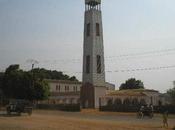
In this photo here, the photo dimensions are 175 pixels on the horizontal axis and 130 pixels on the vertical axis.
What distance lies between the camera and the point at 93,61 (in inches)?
3007

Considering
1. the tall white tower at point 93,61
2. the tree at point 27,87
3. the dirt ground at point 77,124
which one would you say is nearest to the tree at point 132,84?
the tall white tower at point 93,61

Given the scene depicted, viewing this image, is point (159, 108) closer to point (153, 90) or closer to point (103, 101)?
point (103, 101)

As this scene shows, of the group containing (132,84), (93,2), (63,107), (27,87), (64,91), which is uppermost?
(93,2)

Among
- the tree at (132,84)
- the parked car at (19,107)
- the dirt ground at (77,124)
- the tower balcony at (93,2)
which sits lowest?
the dirt ground at (77,124)

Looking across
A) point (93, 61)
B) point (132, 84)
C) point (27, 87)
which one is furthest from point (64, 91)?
point (27, 87)

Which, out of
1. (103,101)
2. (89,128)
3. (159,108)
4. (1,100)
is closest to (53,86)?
(1,100)

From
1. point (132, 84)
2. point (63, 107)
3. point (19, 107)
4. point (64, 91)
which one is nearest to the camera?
point (19, 107)

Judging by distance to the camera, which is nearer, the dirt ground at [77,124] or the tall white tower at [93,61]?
the dirt ground at [77,124]

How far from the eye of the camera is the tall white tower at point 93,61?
7681 centimetres

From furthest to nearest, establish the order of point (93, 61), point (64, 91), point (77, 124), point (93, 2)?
point (64, 91), point (93, 2), point (93, 61), point (77, 124)

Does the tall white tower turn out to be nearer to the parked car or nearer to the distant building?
the distant building

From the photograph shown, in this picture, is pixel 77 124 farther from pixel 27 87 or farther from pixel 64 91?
pixel 64 91

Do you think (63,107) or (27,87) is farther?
(63,107)

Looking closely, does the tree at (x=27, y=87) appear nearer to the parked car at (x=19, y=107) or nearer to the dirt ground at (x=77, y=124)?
the parked car at (x=19, y=107)
